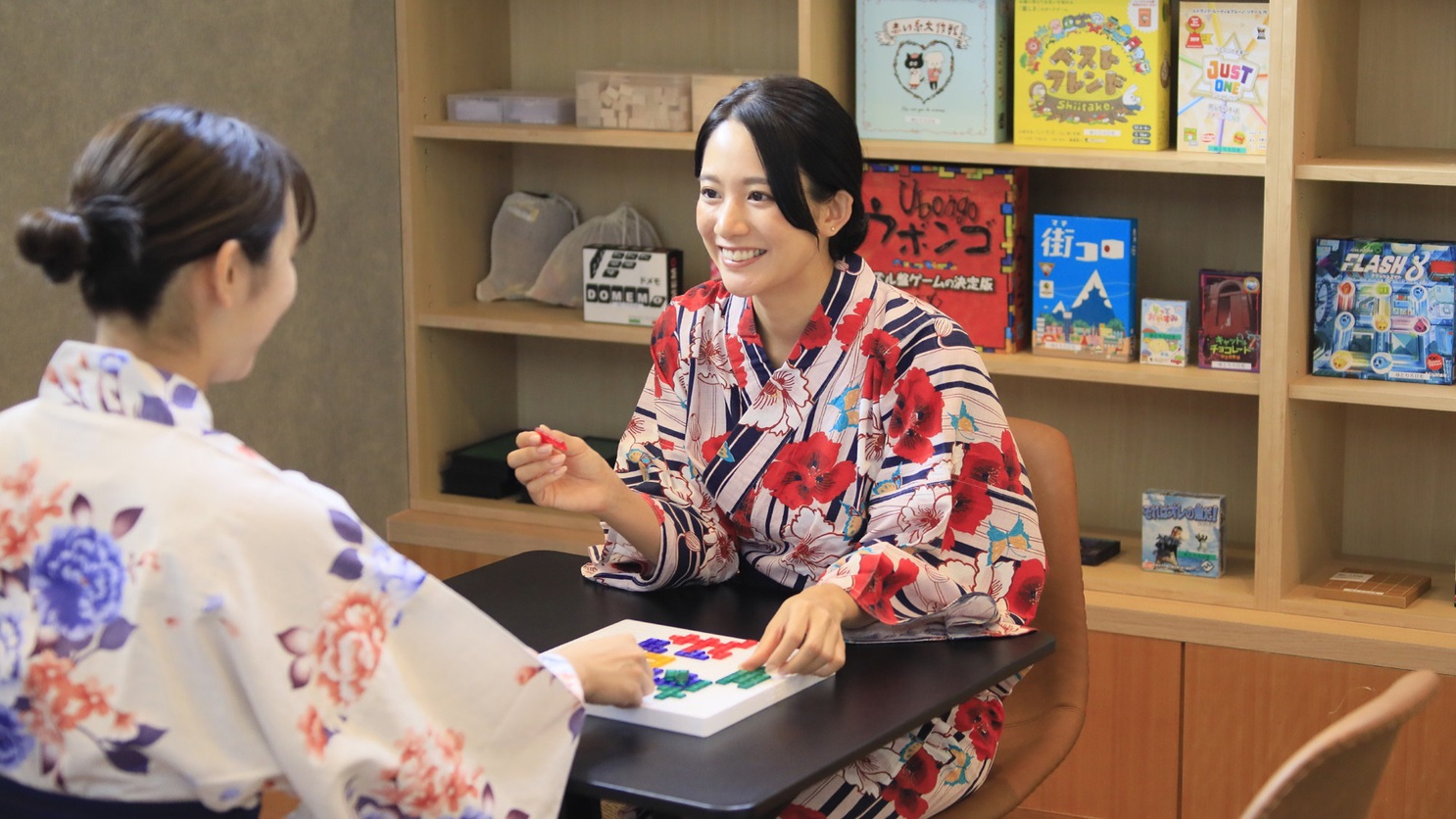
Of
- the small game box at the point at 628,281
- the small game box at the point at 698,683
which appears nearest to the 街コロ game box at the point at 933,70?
the small game box at the point at 628,281

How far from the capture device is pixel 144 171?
4.20 feet

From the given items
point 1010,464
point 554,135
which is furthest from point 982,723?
point 554,135

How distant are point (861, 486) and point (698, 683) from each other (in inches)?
18.3

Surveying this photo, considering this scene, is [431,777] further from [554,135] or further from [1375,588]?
[554,135]

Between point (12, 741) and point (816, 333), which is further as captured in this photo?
point (816, 333)

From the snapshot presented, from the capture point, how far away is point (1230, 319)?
9.32ft

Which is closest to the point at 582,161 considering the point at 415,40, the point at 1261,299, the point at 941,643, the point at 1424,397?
the point at 415,40

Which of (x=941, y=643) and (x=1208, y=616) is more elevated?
(x=941, y=643)

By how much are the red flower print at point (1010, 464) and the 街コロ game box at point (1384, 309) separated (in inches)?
39.9

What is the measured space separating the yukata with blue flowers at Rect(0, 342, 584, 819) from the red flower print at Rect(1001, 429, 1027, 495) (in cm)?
86

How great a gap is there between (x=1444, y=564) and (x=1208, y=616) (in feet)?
1.68

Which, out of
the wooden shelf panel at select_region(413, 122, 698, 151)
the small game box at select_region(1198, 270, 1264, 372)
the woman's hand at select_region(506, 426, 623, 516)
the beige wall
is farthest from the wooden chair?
the beige wall

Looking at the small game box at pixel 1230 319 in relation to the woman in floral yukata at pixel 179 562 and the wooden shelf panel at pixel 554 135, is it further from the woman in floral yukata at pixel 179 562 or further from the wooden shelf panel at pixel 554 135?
the woman in floral yukata at pixel 179 562

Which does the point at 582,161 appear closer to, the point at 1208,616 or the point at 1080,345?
the point at 1080,345
